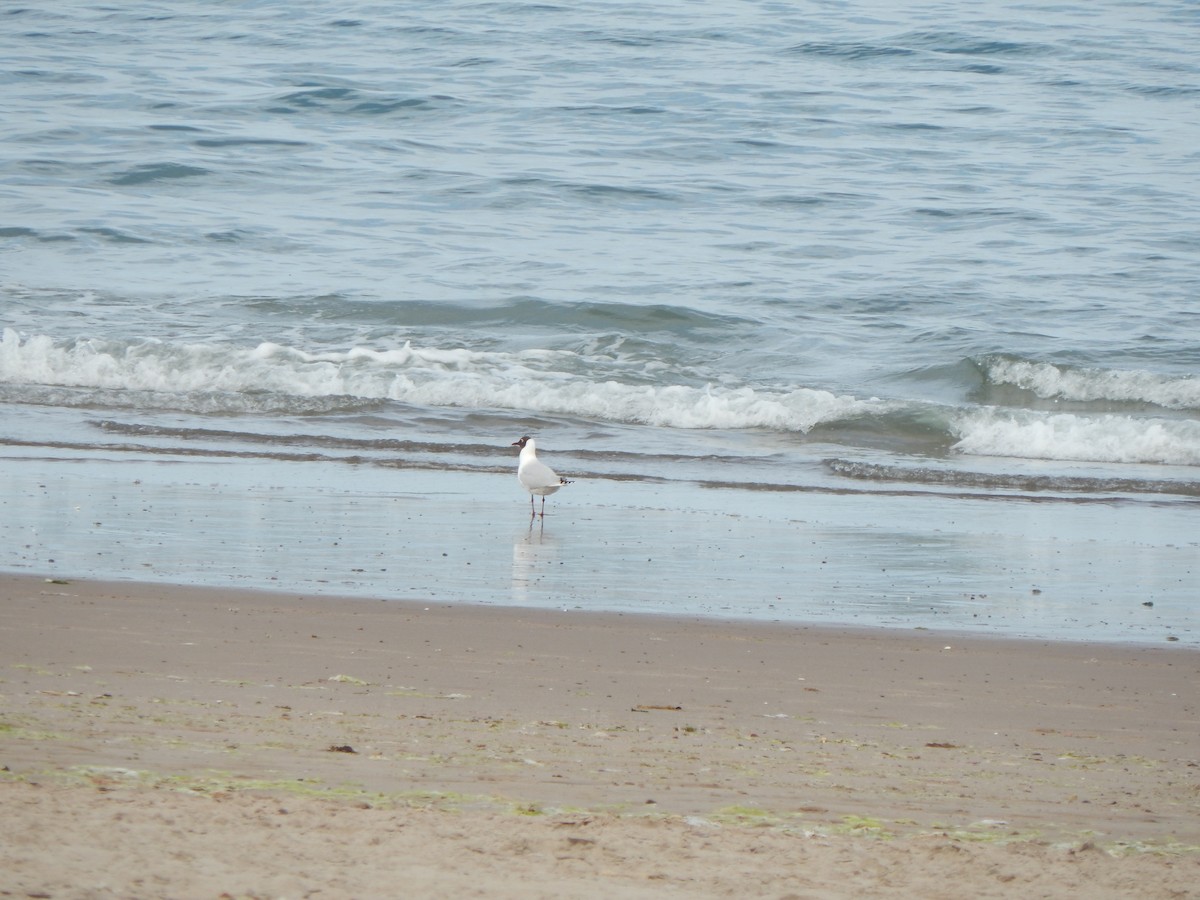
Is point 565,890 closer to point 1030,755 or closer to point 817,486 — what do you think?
point 1030,755

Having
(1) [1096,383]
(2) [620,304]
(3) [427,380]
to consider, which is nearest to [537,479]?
(3) [427,380]

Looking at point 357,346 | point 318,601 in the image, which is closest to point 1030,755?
point 318,601

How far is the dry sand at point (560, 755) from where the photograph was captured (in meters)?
3.02

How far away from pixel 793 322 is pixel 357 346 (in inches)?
197

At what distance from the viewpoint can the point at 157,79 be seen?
27.9 metres

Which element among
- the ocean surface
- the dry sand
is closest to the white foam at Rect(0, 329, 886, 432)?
the ocean surface

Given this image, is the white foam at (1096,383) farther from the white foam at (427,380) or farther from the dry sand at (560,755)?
the dry sand at (560,755)

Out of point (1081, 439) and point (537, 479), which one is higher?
point (537, 479)

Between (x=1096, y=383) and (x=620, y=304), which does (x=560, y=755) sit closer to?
(x=1096, y=383)

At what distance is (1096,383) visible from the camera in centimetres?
1506

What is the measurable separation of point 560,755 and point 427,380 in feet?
35.5

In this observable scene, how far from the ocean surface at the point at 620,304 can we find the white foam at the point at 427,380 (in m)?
0.05

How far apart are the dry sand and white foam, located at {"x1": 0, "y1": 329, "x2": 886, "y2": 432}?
7.80 m

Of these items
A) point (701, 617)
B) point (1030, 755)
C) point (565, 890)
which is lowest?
point (701, 617)
